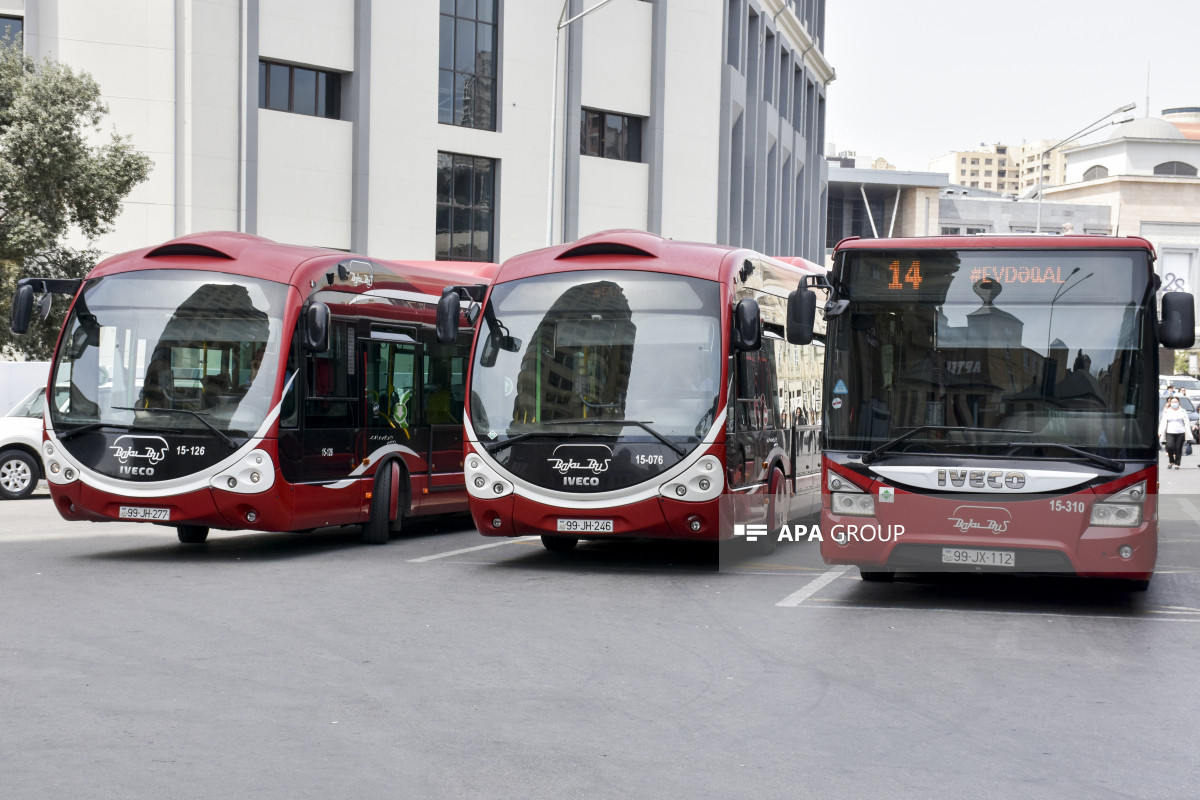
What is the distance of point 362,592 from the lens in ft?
36.2

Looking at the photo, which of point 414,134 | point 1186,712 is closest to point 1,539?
point 1186,712

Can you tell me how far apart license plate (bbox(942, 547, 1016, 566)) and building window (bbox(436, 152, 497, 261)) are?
2542 cm

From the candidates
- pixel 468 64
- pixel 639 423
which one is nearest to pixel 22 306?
pixel 639 423

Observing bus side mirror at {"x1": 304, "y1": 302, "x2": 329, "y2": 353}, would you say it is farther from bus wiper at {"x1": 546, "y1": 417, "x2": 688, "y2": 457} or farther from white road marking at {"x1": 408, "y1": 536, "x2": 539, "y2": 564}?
bus wiper at {"x1": 546, "y1": 417, "x2": 688, "y2": 457}

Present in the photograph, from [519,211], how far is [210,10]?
9.57m

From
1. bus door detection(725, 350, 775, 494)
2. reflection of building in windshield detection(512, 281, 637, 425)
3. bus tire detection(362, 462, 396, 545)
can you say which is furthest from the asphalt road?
bus tire detection(362, 462, 396, 545)

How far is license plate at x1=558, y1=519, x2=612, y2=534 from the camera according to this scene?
12242 mm

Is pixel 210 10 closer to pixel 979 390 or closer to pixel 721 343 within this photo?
pixel 721 343

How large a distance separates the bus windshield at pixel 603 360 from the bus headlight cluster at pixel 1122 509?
11.6 ft

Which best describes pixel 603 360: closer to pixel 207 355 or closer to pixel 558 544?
pixel 558 544

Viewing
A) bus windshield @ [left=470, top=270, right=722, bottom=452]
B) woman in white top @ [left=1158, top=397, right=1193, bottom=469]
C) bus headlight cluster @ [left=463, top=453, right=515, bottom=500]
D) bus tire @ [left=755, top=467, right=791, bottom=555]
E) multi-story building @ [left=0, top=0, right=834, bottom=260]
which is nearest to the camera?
bus windshield @ [left=470, top=270, right=722, bottom=452]

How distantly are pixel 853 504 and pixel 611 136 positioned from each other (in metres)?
30.1

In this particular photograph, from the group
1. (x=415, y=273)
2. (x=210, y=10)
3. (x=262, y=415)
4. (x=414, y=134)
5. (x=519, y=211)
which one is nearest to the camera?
(x=262, y=415)

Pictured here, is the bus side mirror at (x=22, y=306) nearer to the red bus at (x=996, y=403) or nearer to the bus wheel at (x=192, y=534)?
the bus wheel at (x=192, y=534)
